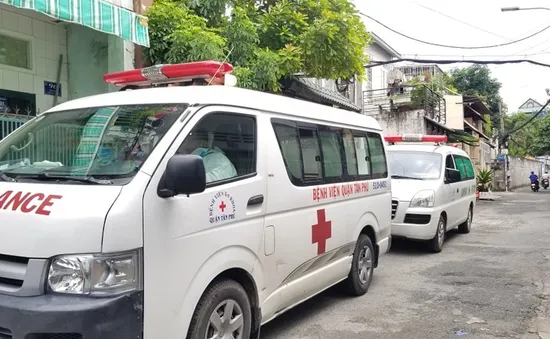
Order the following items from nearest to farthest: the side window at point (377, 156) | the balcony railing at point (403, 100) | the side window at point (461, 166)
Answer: the side window at point (377, 156) → the side window at point (461, 166) → the balcony railing at point (403, 100)

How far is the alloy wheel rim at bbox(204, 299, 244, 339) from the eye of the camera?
3.19m

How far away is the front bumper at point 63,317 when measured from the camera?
2.42 meters

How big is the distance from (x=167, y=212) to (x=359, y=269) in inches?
133

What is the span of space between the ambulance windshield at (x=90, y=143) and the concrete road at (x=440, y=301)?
88.9 inches

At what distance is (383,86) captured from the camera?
26500 mm

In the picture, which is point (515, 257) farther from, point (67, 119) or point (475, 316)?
point (67, 119)

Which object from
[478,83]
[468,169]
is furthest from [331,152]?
[478,83]

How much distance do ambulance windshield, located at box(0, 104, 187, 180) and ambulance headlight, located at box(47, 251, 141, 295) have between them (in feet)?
1.71

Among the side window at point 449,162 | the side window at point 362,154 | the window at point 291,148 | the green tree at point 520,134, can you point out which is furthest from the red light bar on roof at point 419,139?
the green tree at point 520,134

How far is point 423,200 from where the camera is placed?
817 centimetres

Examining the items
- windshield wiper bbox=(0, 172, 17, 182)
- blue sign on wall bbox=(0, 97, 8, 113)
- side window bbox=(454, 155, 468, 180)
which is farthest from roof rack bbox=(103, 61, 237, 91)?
side window bbox=(454, 155, 468, 180)

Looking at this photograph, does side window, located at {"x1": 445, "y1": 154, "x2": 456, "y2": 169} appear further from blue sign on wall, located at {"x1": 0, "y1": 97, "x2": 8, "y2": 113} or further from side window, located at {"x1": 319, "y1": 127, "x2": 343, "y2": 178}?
blue sign on wall, located at {"x1": 0, "y1": 97, "x2": 8, "y2": 113}

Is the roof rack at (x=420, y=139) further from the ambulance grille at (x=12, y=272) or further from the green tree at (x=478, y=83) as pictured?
the green tree at (x=478, y=83)

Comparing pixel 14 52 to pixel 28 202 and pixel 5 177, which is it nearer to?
pixel 5 177
